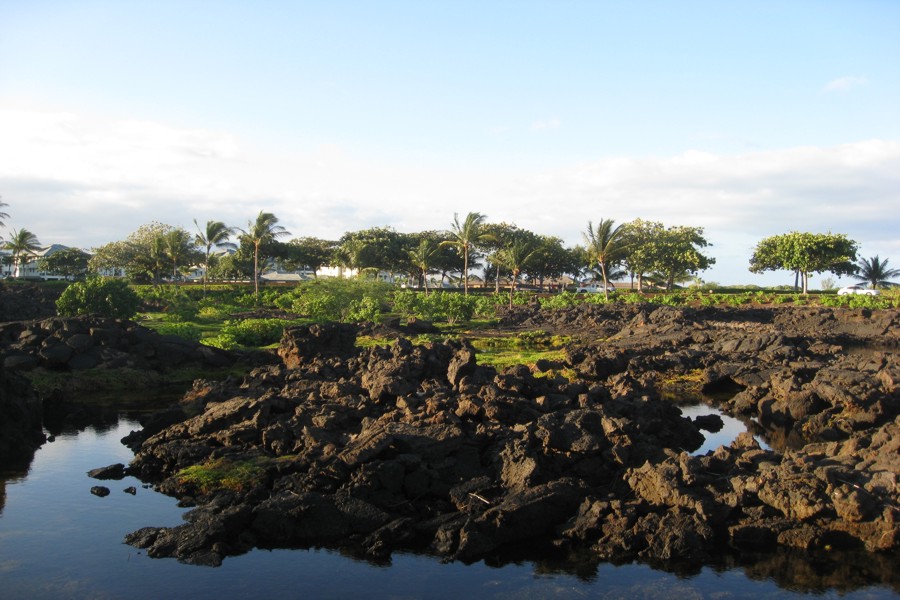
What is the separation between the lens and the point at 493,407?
24.8m

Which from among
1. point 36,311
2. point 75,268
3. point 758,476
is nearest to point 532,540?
point 758,476

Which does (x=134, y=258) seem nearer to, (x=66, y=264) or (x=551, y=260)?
(x=66, y=264)

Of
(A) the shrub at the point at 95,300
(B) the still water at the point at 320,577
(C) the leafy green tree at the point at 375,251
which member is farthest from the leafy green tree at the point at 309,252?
(B) the still water at the point at 320,577

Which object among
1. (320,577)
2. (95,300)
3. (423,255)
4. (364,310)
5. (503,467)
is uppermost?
(423,255)

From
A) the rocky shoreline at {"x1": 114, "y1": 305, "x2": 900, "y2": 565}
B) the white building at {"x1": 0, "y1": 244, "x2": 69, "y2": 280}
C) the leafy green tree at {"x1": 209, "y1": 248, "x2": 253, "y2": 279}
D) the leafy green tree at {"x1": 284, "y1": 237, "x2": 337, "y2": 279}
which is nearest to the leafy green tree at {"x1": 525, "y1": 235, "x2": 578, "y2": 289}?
the leafy green tree at {"x1": 284, "y1": 237, "x2": 337, "y2": 279}

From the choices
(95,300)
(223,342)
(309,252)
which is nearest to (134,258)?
(309,252)

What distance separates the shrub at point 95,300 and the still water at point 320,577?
40905 millimetres

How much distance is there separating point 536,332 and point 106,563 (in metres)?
51.4

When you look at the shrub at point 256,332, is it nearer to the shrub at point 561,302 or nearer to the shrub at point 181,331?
the shrub at point 181,331

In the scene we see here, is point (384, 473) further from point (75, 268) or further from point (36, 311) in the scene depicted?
point (75, 268)

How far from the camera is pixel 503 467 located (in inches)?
859

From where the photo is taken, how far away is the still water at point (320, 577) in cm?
1664

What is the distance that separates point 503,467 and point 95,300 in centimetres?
4605

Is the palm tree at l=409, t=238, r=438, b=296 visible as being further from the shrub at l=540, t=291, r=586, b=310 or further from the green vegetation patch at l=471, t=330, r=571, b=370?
the green vegetation patch at l=471, t=330, r=571, b=370
